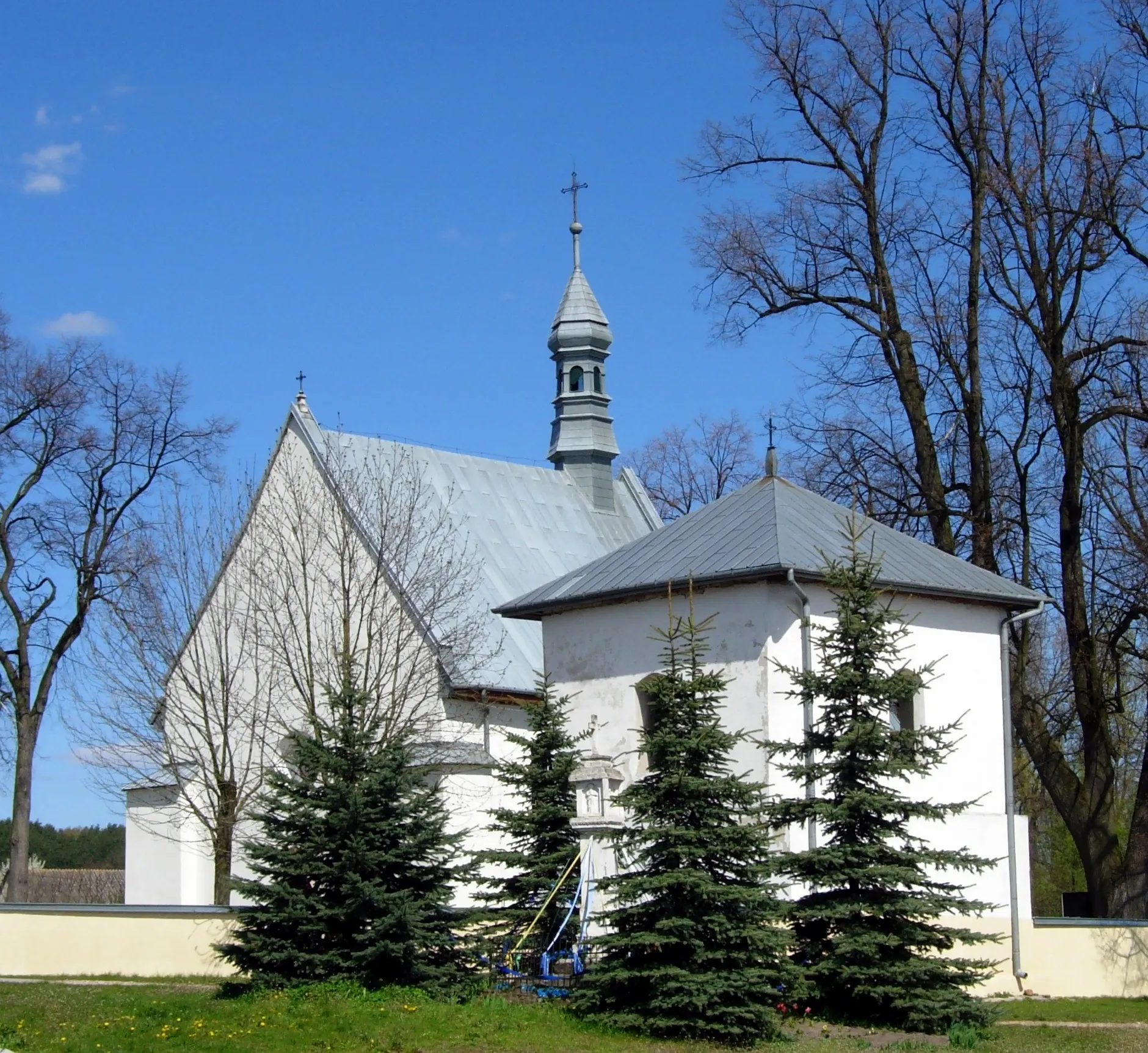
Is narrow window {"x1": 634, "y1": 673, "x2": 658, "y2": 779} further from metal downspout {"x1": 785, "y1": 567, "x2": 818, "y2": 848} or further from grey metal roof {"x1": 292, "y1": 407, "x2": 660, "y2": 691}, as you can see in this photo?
grey metal roof {"x1": 292, "y1": 407, "x2": 660, "y2": 691}

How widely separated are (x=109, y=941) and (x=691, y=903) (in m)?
9.98

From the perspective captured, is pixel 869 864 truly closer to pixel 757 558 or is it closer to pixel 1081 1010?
pixel 1081 1010

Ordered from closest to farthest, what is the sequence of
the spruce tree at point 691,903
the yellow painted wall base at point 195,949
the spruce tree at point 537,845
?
the spruce tree at point 691,903 → the spruce tree at point 537,845 → the yellow painted wall base at point 195,949

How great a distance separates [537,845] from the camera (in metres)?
18.1

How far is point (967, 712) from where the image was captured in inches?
806

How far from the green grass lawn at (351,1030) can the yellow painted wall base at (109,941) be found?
4.46 metres

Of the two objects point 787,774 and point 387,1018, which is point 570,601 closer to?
point 787,774

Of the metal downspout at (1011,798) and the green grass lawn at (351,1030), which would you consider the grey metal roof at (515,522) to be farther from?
the green grass lawn at (351,1030)

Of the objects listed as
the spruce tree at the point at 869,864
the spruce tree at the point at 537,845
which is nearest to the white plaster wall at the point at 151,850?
the spruce tree at the point at 537,845

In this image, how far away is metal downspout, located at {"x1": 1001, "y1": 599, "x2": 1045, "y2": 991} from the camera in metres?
19.7

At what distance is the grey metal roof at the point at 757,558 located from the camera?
19.6 m

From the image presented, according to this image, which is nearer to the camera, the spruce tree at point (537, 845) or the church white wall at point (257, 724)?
the spruce tree at point (537, 845)

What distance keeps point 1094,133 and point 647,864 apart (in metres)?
15.4

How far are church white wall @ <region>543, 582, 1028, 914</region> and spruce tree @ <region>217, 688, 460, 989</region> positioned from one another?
4.71 m
